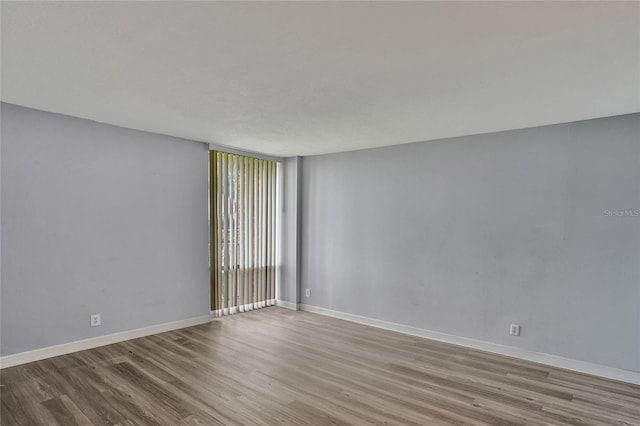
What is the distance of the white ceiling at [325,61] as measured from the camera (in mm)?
1669

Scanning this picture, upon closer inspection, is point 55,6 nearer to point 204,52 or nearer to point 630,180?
point 204,52

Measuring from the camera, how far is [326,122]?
11.7ft

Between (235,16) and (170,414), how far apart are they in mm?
2720

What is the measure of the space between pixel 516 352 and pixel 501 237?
4.19ft

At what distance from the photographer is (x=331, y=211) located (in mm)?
5367

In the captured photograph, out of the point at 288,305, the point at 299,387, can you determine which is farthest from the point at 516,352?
the point at 288,305

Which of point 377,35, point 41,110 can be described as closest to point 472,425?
point 377,35

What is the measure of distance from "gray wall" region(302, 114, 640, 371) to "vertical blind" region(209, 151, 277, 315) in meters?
1.07

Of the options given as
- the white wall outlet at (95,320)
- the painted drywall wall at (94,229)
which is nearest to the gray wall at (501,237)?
the painted drywall wall at (94,229)

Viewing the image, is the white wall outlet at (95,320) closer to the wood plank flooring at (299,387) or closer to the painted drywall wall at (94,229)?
the painted drywall wall at (94,229)

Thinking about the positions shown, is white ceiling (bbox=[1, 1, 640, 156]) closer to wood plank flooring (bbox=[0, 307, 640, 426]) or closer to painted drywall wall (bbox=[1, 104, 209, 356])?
painted drywall wall (bbox=[1, 104, 209, 356])

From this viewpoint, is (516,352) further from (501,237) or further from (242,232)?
(242,232)

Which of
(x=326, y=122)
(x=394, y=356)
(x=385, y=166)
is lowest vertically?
(x=394, y=356)

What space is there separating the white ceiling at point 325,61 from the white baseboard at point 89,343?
7.99ft
